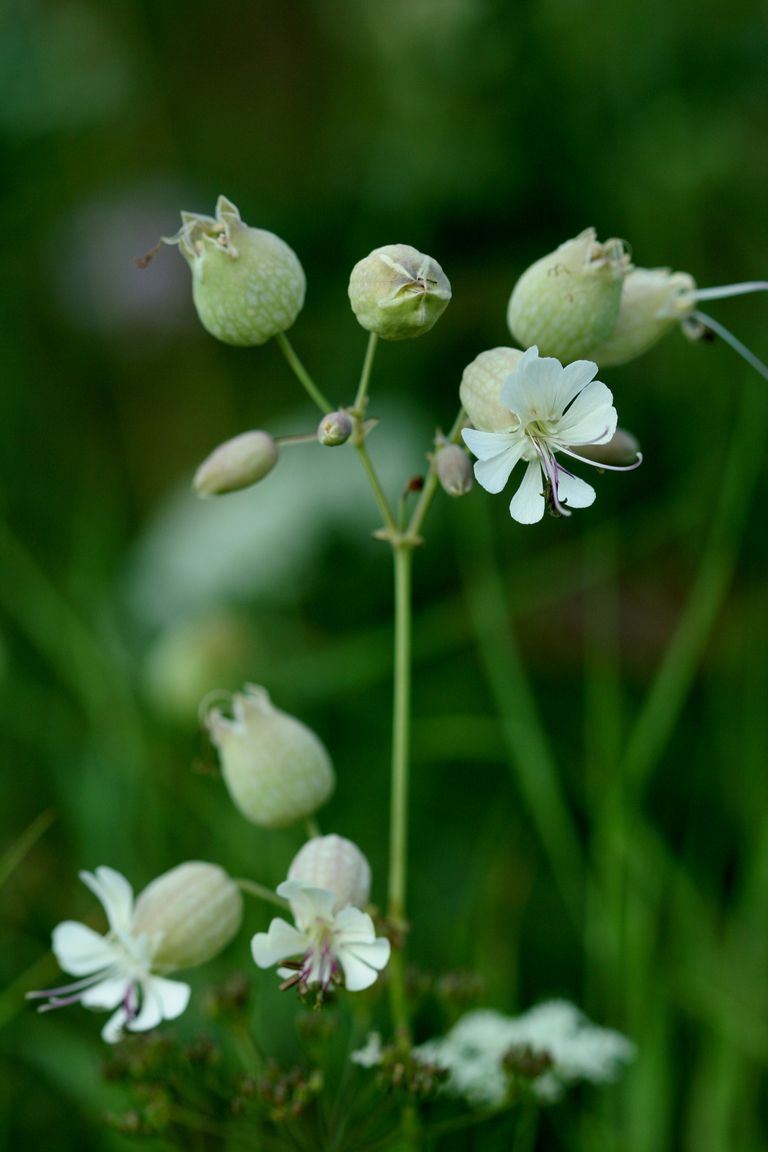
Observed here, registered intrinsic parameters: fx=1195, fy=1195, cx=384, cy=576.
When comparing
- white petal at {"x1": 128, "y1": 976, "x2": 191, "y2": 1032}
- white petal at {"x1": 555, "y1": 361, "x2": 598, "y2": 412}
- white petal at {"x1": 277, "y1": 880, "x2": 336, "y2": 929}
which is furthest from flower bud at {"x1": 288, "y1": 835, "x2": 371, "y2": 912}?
white petal at {"x1": 555, "y1": 361, "x2": 598, "y2": 412}

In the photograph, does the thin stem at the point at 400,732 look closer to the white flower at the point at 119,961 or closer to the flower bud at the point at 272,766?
the flower bud at the point at 272,766

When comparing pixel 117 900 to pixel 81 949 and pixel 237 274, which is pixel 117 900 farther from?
pixel 237 274

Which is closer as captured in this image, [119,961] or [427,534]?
[119,961]

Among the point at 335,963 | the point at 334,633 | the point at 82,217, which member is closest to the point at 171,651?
the point at 334,633

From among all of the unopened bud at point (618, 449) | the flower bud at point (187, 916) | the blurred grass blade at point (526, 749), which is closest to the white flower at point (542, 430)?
the unopened bud at point (618, 449)

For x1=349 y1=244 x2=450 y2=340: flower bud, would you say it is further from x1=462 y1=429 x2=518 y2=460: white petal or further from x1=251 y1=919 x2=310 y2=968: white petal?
x1=251 y1=919 x2=310 y2=968: white petal

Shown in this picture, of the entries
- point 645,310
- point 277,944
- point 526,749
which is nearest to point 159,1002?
point 277,944

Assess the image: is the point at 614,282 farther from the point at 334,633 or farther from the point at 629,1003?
the point at 334,633
